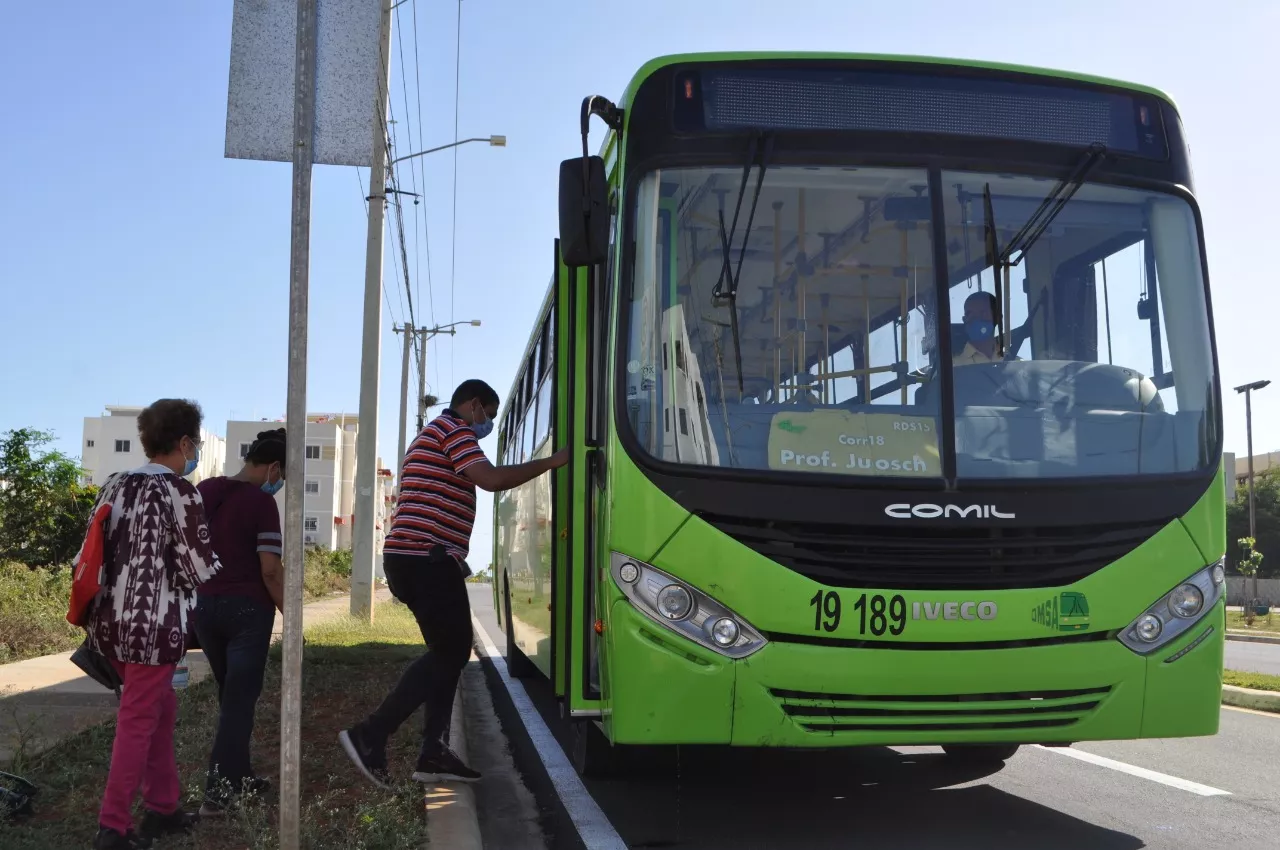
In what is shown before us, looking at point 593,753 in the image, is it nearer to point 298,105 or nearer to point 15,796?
point 15,796

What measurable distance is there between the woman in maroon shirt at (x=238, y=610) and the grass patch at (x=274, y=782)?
18 cm

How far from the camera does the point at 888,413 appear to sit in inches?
227

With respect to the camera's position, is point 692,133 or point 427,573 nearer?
point 692,133

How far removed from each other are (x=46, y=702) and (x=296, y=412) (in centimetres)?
662

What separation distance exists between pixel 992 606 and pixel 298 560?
2797mm

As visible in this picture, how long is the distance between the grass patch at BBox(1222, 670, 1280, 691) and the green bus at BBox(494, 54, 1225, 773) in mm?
8152

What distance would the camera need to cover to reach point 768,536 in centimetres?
542

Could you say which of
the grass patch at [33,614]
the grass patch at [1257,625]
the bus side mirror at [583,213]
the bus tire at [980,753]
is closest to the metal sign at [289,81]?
the bus side mirror at [583,213]

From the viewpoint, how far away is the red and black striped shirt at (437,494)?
684 cm

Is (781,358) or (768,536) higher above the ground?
(781,358)

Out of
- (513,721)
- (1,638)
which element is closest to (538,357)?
(513,721)

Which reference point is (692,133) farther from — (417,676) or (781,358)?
(417,676)

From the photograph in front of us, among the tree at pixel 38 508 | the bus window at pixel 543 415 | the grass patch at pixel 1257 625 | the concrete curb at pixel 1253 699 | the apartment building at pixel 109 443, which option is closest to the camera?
the bus window at pixel 543 415

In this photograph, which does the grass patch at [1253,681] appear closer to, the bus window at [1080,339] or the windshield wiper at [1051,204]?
the bus window at [1080,339]
